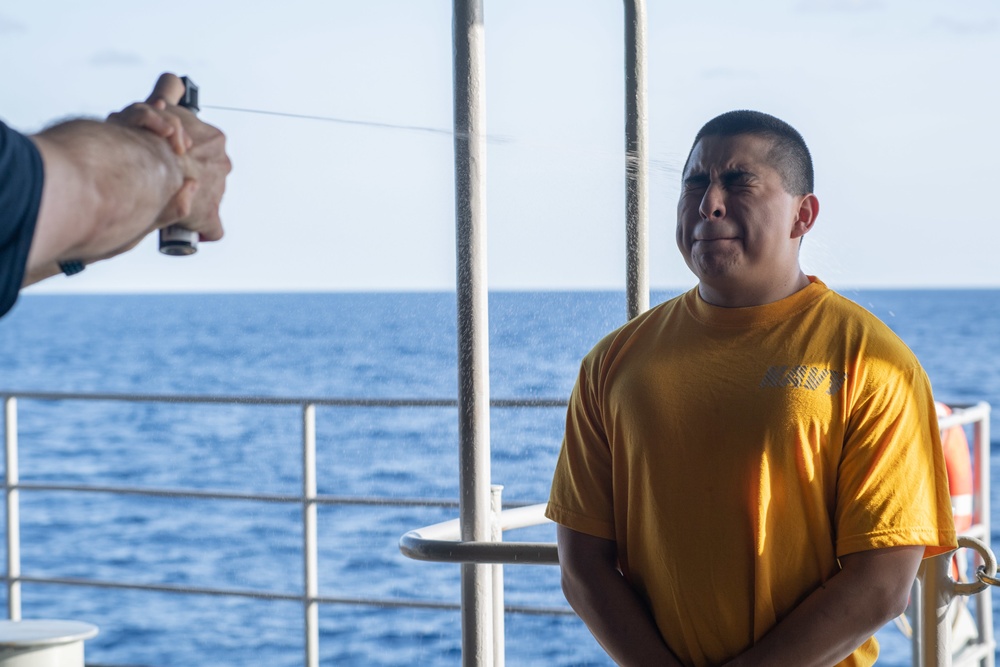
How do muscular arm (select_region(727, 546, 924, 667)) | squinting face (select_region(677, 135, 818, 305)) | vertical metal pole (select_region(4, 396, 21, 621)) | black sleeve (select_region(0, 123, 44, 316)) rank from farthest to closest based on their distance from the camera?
vertical metal pole (select_region(4, 396, 21, 621)) < squinting face (select_region(677, 135, 818, 305)) < muscular arm (select_region(727, 546, 924, 667)) < black sleeve (select_region(0, 123, 44, 316))

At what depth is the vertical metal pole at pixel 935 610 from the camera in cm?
158

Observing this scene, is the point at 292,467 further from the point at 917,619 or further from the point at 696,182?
the point at 696,182

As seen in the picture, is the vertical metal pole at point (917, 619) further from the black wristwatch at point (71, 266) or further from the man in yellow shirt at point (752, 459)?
the black wristwatch at point (71, 266)

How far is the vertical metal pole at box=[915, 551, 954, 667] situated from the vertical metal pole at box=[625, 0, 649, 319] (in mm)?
548

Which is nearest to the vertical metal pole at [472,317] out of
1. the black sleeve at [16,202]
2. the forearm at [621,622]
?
the forearm at [621,622]

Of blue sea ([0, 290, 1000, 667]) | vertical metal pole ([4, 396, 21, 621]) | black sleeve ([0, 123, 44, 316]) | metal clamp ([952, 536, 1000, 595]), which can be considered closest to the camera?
black sleeve ([0, 123, 44, 316])

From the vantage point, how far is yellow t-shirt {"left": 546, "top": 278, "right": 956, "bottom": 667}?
1.34 m

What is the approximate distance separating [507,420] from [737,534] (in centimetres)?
57

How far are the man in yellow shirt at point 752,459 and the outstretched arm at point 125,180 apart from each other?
2.01 feet

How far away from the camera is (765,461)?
53.1 inches

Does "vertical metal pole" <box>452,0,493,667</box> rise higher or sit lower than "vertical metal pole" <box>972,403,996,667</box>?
higher

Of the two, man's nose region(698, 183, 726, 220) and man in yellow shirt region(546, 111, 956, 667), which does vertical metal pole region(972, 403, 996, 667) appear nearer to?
man in yellow shirt region(546, 111, 956, 667)

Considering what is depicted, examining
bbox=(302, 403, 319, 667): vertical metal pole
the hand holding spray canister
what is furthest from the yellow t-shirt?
bbox=(302, 403, 319, 667): vertical metal pole

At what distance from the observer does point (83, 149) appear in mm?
887
